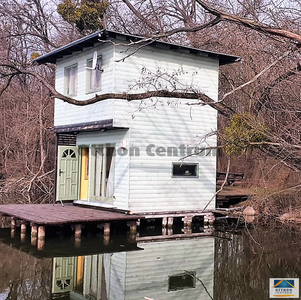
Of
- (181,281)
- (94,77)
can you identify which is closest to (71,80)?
(94,77)

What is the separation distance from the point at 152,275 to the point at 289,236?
6.02m

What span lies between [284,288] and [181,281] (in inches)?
73.1

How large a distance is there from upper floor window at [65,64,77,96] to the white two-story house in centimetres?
3

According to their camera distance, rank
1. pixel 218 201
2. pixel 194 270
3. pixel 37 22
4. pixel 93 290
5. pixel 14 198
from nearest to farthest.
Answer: pixel 93 290 < pixel 194 270 < pixel 218 201 < pixel 14 198 < pixel 37 22

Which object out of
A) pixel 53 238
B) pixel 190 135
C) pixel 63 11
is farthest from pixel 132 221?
pixel 63 11

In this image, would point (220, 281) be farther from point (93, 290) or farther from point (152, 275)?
point (93, 290)

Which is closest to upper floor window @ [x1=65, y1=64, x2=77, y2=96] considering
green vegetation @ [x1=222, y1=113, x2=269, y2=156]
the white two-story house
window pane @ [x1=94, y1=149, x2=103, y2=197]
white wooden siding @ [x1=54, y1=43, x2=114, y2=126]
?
the white two-story house

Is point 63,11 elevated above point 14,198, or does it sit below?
above

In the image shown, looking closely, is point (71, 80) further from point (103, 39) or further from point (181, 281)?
point (181, 281)

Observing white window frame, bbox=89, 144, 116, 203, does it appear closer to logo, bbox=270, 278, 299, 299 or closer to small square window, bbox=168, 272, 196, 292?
small square window, bbox=168, 272, 196, 292

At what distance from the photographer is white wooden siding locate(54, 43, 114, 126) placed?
13641mm

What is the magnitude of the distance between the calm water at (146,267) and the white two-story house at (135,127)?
Answer: 197 cm

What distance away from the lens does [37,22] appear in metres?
29.7

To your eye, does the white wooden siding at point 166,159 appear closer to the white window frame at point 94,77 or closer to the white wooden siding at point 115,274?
the white window frame at point 94,77
